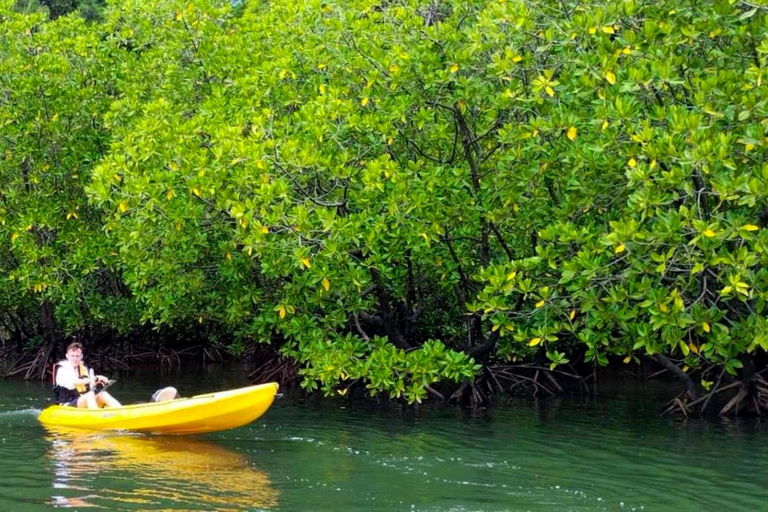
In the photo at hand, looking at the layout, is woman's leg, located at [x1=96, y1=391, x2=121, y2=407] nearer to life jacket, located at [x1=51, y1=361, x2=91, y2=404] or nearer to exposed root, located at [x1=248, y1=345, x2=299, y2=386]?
life jacket, located at [x1=51, y1=361, x2=91, y2=404]

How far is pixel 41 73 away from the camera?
52.3 feet

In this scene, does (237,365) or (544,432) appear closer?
(544,432)

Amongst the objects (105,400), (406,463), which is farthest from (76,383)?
(406,463)

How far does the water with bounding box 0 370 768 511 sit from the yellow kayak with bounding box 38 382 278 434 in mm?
159

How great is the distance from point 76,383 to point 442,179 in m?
5.21

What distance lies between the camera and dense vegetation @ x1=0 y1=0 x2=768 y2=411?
9422mm

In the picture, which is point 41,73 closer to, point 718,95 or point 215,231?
point 215,231

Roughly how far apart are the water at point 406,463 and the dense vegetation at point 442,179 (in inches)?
31.6

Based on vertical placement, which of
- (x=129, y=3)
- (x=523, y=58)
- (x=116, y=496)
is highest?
(x=129, y=3)

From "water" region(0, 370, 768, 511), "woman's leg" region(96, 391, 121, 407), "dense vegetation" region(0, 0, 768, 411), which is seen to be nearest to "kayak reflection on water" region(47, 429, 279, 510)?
"water" region(0, 370, 768, 511)

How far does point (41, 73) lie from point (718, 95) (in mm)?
10935

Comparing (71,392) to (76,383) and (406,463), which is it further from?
(406,463)

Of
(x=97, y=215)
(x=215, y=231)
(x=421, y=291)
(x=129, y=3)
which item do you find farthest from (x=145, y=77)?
(x=421, y=291)

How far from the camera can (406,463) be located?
9.47 metres
